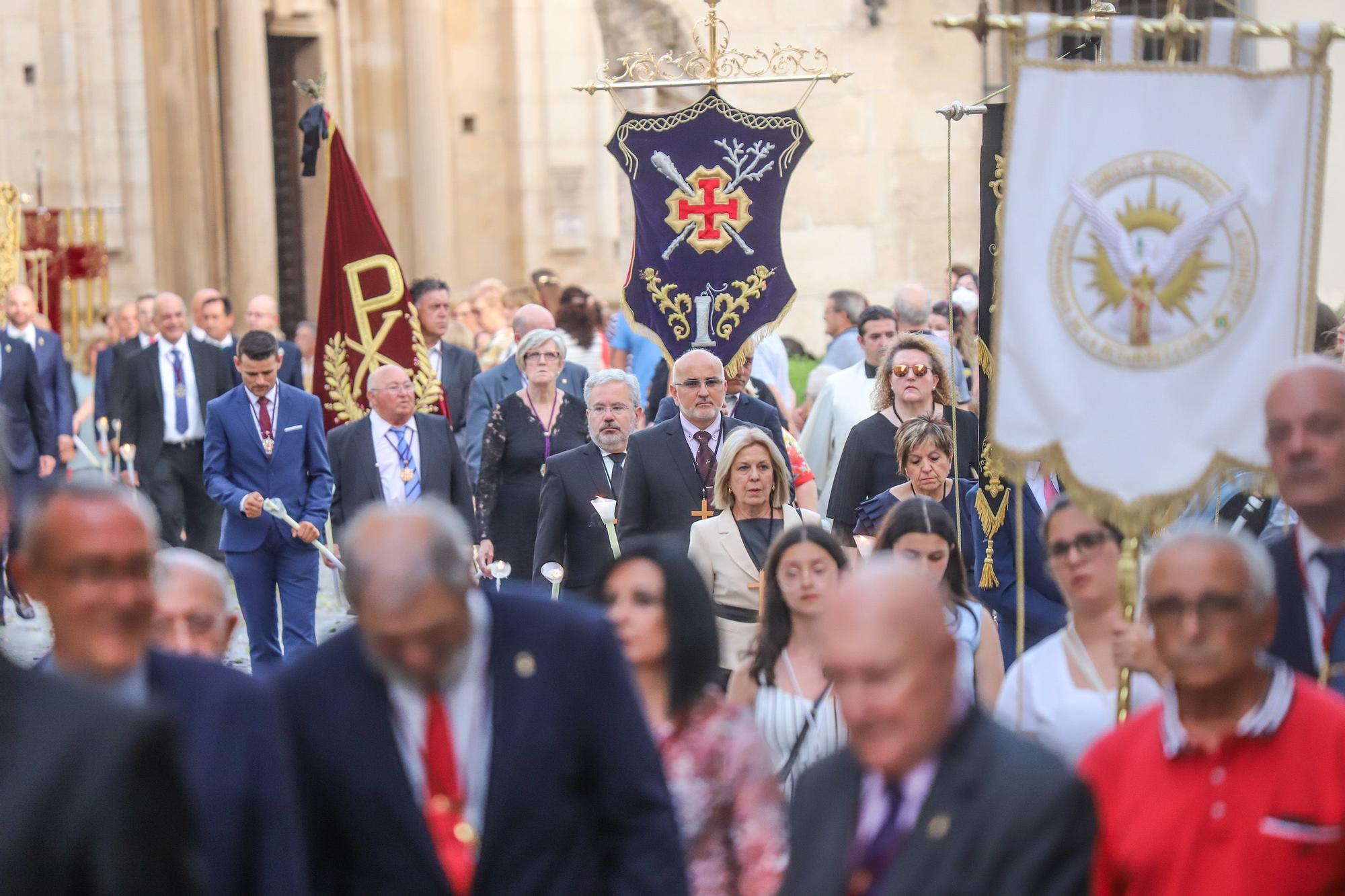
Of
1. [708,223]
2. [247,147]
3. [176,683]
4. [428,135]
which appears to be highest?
[428,135]

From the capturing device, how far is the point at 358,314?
11688 mm

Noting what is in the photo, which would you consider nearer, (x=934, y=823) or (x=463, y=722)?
(x=934, y=823)

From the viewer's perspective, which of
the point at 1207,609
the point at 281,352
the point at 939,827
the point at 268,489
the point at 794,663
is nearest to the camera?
the point at 939,827

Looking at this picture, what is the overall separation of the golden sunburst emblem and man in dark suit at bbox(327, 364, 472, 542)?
5712 mm

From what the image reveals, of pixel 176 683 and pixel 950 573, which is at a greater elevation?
pixel 176 683

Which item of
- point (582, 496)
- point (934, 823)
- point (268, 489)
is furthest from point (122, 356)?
point (934, 823)

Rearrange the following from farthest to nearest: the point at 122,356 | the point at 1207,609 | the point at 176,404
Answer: the point at 122,356 < the point at 176,404 < the point at 1207,609

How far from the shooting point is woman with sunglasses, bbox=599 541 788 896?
448cm

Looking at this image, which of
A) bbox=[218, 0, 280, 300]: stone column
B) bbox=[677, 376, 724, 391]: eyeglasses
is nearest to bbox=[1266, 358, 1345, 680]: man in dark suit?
bbox=[677, 376, 724, 391]: eyeglasses

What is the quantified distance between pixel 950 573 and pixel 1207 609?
2672 millimetres

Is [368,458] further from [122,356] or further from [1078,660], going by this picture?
[122,356]

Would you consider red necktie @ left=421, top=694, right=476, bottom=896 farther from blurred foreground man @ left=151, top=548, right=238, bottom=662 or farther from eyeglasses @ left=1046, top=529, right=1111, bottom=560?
eyeglasses @ left=1046, top=529, right=1111, bottom=560

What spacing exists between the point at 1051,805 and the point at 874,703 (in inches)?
12.9

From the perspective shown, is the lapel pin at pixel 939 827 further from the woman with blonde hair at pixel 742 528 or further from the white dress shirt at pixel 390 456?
the white dress shirt at pixel 390 456
